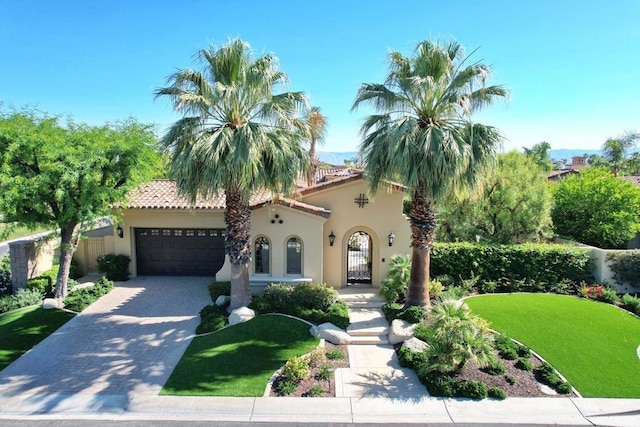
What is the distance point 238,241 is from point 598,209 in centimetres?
2138

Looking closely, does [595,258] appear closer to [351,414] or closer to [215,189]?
[351,414]

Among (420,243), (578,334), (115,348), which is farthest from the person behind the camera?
(420,243)

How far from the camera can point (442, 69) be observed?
12.8m

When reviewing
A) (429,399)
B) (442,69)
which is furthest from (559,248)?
(429,399)

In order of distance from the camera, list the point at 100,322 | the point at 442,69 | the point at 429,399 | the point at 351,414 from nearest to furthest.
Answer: the point at 351,414 < the point at 429,399 < the point at 442,69 < the point at 100,322

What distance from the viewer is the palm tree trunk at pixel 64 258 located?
15.3 meters

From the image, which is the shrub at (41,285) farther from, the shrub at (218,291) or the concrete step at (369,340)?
the concrete step at (369,340)

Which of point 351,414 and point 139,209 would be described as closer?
point 351,414

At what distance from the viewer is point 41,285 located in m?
15.9

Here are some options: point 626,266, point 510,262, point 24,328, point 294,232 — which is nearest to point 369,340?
point 294,232

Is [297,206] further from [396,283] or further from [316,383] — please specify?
[316,383]

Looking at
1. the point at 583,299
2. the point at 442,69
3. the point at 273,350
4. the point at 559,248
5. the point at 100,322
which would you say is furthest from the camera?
the point at 559,248

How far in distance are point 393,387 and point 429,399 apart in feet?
3.18

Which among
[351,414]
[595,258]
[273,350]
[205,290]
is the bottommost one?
[351,414]
